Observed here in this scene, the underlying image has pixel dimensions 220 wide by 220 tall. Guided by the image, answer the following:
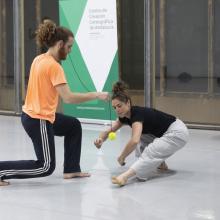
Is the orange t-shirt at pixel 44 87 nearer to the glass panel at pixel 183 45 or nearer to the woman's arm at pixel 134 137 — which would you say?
the woman's arm at pixel 134 137

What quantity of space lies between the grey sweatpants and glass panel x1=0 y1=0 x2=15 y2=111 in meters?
5.61

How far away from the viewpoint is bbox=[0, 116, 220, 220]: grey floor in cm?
369

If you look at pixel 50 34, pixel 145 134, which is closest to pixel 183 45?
pixel 145 134

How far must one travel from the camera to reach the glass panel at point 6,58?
10.1 m

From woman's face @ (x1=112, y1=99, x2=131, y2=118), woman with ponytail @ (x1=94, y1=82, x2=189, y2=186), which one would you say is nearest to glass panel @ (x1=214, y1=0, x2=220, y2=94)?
woman with ponytail @ (x1=94, y1=82, x2=189, y2=186)

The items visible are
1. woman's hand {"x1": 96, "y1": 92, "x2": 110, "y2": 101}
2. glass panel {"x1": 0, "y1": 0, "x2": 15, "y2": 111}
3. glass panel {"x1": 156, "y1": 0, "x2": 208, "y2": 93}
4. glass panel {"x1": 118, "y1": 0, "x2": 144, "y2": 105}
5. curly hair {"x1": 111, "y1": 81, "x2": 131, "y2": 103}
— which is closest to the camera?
woman's hand {"x1": 96, "y1": 92, "x2": 110, "y2": 101}

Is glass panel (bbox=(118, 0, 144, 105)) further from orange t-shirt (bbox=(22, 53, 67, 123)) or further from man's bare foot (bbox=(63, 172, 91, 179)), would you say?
orange t-shirt (bbox=(22, 53, 67, 123))

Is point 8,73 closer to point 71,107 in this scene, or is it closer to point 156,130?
point 71,107

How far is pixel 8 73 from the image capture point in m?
10.2

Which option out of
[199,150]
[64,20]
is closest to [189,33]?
[64,20]

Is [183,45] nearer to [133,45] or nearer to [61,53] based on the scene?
[133,45]

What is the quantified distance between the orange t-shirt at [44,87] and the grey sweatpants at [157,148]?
0.79 m

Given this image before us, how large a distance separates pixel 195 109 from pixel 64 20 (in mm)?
2257

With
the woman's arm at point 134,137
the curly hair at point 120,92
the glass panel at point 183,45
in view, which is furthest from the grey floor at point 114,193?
the glass panel at point 183,45
